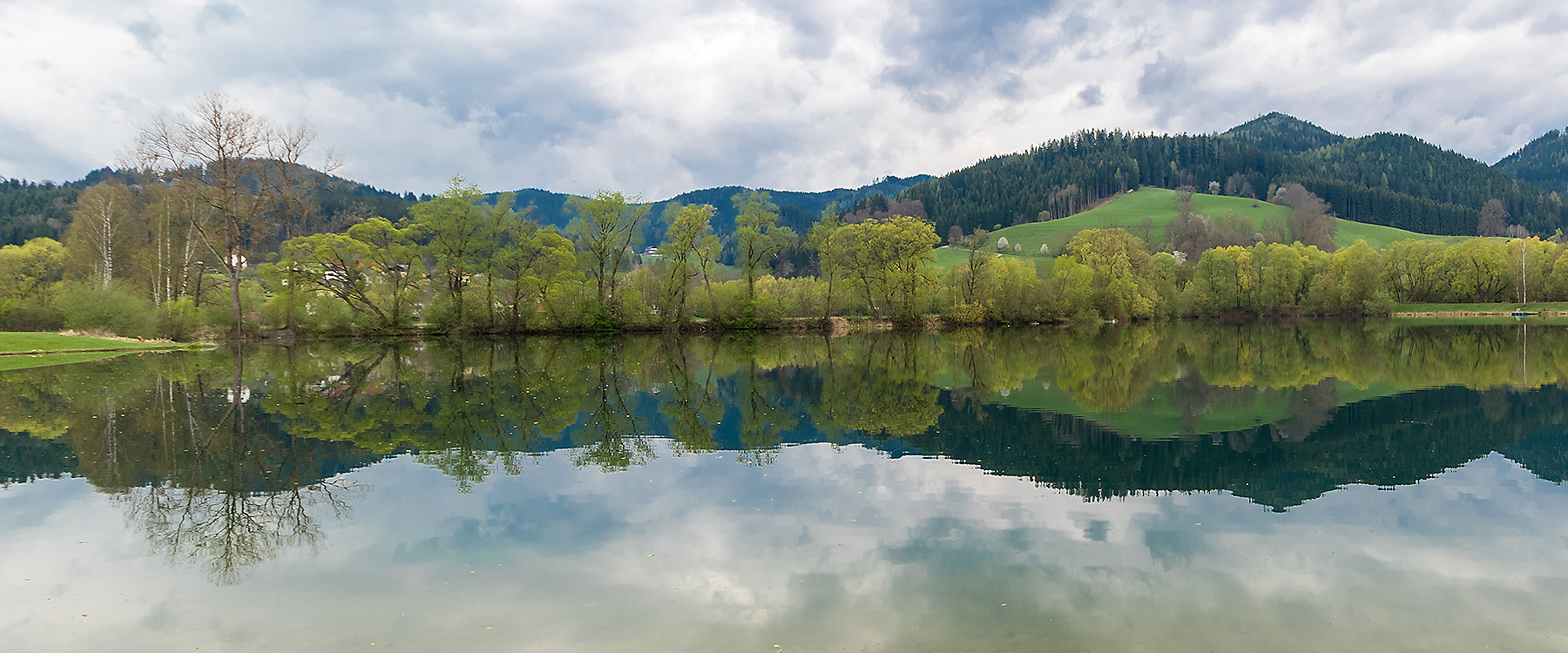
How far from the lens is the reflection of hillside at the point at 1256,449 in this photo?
11828 millimetres

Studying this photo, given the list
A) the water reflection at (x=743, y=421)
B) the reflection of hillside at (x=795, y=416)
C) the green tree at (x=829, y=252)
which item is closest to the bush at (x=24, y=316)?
the reflection of hillside at (x=795, y=416)

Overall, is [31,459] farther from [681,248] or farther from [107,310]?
[681,248]

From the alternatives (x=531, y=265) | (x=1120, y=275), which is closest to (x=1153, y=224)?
A: (x=1120, y=275)

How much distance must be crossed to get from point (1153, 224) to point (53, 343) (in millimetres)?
152452

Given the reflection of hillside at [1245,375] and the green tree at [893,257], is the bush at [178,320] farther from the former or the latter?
the reflection of hillside at [1245,375]

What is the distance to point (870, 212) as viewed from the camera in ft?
554

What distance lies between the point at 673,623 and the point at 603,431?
35.5ft

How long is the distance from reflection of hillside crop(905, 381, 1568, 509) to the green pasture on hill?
347 ft

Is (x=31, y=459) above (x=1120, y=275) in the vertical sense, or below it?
below

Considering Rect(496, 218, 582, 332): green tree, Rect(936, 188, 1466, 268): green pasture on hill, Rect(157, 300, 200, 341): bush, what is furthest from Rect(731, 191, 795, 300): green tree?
Rect(936, 188, 1466, 268): green pasture on hill

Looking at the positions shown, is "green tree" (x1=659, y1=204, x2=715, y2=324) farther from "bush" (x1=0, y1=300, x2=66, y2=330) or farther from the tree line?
"bush" (x1=0, y1=300, x2=66, y2=330)

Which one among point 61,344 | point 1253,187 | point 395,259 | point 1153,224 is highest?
point 1253,187

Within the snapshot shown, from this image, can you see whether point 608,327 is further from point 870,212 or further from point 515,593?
point 870,212

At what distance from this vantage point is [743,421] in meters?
18.8
